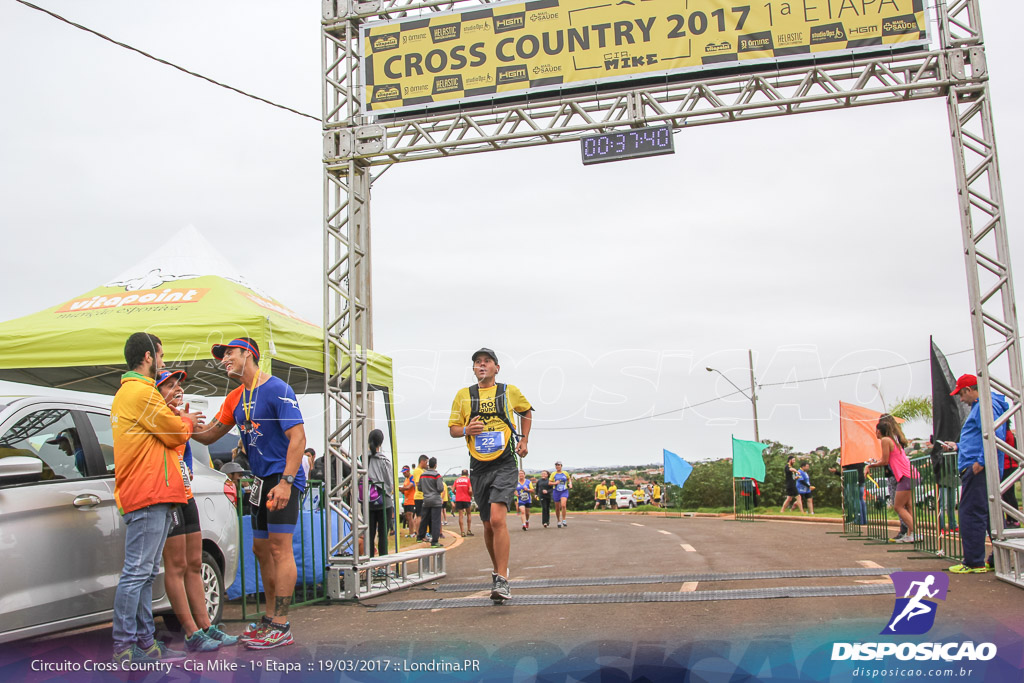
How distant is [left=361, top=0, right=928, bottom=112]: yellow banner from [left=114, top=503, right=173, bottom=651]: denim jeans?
252 inches

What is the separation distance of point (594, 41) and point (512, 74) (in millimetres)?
1013

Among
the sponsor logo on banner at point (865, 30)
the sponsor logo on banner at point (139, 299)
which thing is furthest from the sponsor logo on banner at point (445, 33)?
the sponsor logo on banner at point (865, 30)

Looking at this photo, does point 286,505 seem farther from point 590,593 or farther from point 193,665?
point 590,593

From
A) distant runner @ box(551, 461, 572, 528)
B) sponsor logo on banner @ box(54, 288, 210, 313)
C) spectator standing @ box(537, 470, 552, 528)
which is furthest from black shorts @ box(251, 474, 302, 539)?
distant runner @ box(551, 461, 572, 528)

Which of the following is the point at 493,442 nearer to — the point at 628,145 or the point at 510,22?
the point at 628,145

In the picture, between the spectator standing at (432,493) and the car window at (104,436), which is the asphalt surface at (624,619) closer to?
the car window at (104,436)

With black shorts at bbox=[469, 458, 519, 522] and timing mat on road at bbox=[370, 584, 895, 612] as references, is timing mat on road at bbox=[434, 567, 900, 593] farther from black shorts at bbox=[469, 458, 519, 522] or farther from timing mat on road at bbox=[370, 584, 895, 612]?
black shorts at bbox=[469, 458, 519, 522]

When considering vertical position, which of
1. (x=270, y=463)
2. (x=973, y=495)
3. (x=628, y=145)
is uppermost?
(x=628, y=145)

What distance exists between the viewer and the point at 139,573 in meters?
5.57

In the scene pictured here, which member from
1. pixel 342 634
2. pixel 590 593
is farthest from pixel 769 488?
pixel 342 634

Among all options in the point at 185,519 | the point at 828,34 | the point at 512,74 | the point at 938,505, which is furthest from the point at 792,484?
the point at 185,519

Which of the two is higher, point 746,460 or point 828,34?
point 828,34

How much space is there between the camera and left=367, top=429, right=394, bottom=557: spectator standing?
1194 centimetres

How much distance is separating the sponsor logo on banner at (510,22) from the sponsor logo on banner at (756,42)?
2.51 m
